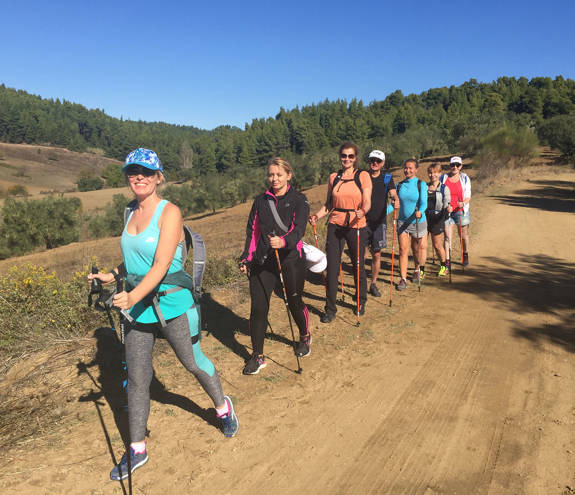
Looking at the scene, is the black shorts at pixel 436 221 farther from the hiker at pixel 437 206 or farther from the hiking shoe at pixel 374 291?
the hiking shoe at pixel 374 291

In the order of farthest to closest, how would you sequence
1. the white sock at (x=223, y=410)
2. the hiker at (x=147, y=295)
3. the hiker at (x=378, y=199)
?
1. the hiker at (x=378, y=199)
2. the white sock at (x=223, y=410)
3. the hiker at (x=147, y=295)

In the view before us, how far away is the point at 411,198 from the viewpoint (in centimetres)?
658

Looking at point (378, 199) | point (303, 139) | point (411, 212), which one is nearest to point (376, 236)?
point (378, 199)

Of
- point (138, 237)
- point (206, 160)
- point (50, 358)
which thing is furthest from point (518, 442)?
point (206, 160)

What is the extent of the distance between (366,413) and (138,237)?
2.50 m

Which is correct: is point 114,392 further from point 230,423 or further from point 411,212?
point 411,212

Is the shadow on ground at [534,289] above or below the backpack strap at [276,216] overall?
below

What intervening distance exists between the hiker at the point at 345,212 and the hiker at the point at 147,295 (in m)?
2.68

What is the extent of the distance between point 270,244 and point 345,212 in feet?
5.80

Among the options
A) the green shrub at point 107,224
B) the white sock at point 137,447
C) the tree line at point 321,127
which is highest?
the tree line at point 321,127

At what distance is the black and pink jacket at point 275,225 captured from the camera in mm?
4004

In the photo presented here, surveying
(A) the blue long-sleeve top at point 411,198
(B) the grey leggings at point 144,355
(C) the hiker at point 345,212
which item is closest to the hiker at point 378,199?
(A) the blue long-sleeve top at point 411,198

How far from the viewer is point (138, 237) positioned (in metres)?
2.60

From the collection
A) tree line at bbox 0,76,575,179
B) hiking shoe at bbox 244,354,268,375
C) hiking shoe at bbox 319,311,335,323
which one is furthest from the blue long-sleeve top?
tree line at bbox 0,76,575,179
